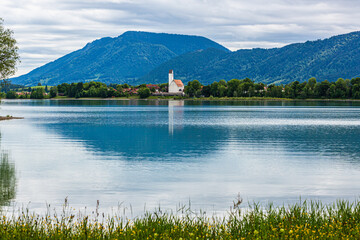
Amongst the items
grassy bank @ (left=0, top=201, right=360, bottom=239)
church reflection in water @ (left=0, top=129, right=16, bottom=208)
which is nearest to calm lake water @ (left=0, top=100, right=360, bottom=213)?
church reflection in water @ (left=0, top=129, right=16, bottom=208)

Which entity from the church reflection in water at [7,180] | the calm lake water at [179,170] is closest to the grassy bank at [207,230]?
the calm lake water at [179,170]

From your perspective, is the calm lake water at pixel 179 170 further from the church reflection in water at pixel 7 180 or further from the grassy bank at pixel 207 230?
the grassy bank at pixel 207 230

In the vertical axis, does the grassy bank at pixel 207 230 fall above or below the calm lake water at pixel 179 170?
above

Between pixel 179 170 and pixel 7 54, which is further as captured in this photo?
pixel 7 54

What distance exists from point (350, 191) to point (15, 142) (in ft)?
114

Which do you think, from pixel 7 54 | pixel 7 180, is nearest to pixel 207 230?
pixel 7 180

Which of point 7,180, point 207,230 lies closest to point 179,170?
point 7,180

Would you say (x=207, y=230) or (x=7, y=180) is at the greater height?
(x=207, y=230)

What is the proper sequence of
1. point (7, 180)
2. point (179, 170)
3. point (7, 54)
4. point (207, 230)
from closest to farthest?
point (207, 230)
point (7, 180)
point (179, 170)
point (7, 54)

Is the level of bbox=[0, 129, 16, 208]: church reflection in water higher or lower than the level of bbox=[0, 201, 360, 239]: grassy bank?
lower

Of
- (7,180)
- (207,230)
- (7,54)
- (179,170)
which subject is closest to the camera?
(207,230)

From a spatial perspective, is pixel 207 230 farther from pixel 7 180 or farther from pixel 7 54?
pixel 7 54

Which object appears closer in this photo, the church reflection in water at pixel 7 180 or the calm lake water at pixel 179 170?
the church reflection in water at pixel 7 180

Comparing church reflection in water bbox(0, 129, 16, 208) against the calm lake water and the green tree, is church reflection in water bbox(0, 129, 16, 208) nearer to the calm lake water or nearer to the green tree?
the calm lake water
